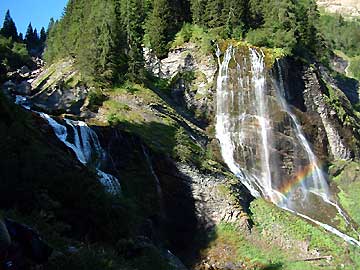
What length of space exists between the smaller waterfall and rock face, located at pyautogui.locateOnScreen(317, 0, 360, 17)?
15617 cm

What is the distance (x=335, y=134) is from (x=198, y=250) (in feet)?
64.2

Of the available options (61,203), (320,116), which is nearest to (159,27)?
(320,116)

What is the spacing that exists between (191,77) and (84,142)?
1637cm

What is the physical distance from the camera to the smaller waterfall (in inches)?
786

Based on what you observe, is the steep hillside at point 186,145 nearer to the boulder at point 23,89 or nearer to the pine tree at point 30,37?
the boulder at point 23,89

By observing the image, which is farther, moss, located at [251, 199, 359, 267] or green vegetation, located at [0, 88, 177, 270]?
moss, located at [251, 199, 359, 267]

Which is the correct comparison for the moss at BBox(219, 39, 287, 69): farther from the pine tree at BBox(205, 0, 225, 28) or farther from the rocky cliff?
the pine tree at BBox(205, 0, 225, 28)

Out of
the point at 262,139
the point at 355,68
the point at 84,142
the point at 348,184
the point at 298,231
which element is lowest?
the point at 298,231

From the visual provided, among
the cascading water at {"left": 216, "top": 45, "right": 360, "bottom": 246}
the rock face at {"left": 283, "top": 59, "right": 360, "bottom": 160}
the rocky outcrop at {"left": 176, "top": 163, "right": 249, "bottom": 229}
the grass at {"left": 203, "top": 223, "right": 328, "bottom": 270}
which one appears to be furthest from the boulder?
the grass at {"left": 203, "top": 223, "right": 328, "bottom": 270}

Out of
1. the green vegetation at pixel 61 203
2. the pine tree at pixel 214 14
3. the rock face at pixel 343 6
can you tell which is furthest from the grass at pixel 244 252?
the rock face at pixel 343 6

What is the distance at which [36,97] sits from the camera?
3478 centimetres

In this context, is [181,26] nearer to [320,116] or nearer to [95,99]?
[320,116]

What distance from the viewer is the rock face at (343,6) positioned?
16288 centimetres

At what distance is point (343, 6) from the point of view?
167 m
